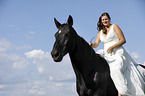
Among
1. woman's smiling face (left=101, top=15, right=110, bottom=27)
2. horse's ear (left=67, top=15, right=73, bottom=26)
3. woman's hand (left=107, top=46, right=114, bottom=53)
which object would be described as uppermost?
woman's smiling face (left=101, top=15, right=110, bottom=27)

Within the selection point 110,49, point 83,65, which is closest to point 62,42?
point 83,65

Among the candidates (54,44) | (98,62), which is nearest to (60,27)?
(54,44)

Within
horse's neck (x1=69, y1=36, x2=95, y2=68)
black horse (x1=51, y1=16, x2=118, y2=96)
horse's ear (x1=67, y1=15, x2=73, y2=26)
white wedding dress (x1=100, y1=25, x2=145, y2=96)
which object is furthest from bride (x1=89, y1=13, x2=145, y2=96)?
horse's ear (x1=67, y1=15, x2=73, y2=26)

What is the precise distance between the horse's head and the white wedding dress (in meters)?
1.55

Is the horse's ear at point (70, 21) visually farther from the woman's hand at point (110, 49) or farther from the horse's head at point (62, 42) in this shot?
the woman's hand at point (110, 49)

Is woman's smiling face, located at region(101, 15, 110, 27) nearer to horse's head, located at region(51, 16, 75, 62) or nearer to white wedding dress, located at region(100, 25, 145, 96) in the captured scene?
white wedding dress, located at region(100, 25, 145, 96)

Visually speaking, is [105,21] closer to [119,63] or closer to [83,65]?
[119,63]

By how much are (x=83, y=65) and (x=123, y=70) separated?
1.33 m

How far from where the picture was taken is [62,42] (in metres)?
4.64

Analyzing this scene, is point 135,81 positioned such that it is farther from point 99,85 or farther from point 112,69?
point 99,85

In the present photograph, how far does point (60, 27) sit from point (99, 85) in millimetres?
2006

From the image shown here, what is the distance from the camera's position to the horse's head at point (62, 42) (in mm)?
4525

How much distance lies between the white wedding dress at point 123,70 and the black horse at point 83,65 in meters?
0.23

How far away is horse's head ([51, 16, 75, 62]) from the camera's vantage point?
4.53 meters
